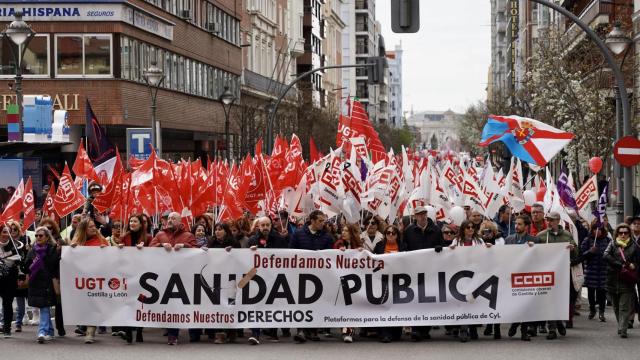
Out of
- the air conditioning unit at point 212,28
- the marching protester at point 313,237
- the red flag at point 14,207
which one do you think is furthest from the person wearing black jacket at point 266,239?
the air conditioning unit at point 212,28

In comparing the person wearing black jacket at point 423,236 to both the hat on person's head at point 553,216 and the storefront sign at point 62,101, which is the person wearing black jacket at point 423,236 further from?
the storefront sign at point 62,101

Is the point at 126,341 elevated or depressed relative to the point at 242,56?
depressed

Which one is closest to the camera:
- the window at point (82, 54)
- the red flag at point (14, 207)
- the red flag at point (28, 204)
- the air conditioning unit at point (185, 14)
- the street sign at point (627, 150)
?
the red flag at point (14, 207)

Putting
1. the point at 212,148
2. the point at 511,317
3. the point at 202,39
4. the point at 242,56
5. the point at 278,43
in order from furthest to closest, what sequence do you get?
1. the point at 278,43
2. the point at 242,56
3. the point at 212,148
4. the point at 202,39
5. the point at 511,317

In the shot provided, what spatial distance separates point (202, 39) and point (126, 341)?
136 ft

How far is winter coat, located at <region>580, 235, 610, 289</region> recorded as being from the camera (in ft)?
59.0

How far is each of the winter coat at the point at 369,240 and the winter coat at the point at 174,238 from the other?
2.15 m

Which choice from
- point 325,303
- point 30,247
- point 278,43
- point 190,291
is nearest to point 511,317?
point 325,303

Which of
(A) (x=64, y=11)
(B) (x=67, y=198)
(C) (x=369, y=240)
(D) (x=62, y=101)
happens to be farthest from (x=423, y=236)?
(A) (x=64, y=11)

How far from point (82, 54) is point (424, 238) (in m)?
27.7

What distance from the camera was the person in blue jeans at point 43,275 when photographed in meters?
15.9

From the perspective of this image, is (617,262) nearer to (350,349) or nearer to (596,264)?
(596,264)

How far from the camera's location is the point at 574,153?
151ft

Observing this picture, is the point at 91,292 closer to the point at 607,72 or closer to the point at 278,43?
the point at 607,72
